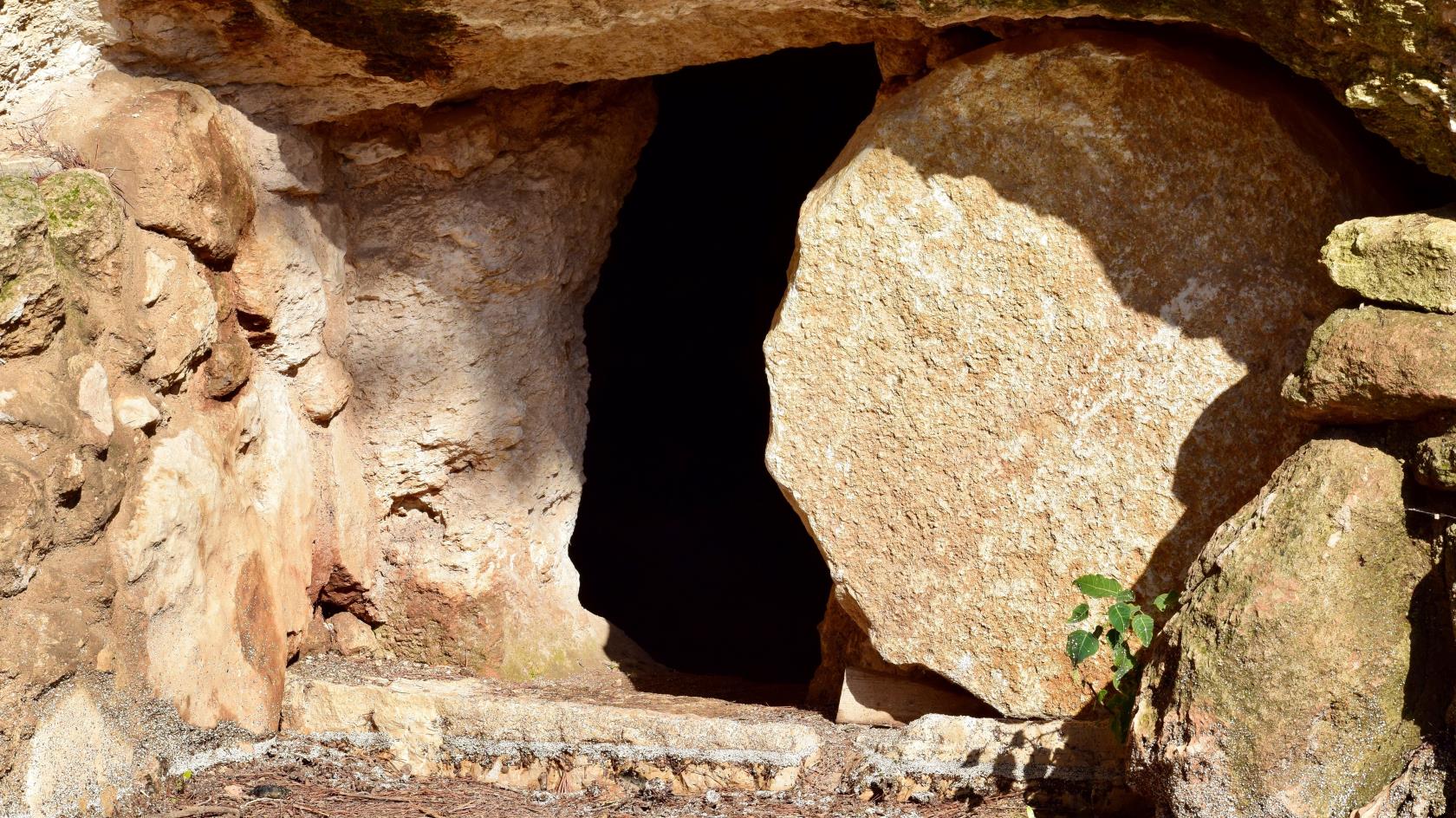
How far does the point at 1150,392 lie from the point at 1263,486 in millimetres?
295

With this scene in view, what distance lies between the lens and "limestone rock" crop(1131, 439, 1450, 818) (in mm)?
1952

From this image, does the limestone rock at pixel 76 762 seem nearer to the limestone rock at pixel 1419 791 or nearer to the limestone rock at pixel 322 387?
the limestone rock at pixel 322 387

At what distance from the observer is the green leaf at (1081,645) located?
7.39ft

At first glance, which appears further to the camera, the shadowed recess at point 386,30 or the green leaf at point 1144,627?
the shadowed recess at point 386,30

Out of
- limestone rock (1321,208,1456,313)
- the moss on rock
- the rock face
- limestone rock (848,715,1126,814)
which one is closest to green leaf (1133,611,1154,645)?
limestone rock (848,715,1126,814)

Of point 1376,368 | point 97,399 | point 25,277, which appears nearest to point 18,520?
point 97,399

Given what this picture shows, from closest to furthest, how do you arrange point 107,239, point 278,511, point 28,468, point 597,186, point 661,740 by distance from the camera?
point 28,468 → point 107,239 → point 661,740 → point 278,511 → point 597,186

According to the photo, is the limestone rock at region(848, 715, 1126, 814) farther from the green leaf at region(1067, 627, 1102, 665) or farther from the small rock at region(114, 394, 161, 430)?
the small rock at region(114, 394, 161, 430)

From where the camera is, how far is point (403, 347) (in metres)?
3.26

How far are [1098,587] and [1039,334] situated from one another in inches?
19.8

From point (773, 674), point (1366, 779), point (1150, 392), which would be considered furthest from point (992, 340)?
point (773, 674)

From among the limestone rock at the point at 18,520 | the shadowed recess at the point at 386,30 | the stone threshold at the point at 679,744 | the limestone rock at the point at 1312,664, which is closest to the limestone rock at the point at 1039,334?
the stone threshold at the point at 679,744

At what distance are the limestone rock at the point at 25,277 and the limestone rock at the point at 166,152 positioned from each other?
244 millimetres

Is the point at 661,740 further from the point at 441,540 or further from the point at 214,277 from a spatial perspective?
the point at 214,277
